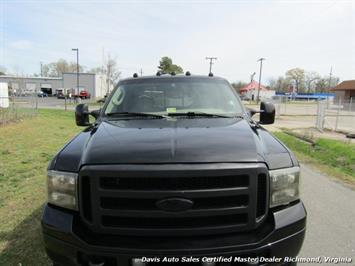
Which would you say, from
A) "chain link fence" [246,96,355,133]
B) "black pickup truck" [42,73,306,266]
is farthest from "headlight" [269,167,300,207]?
"chain link fence" [246,96,355,133]

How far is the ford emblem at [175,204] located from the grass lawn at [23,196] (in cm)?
184

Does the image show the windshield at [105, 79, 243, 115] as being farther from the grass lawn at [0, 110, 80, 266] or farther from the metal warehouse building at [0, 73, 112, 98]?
the metal warehouse building at [0, 73, 112, 98]

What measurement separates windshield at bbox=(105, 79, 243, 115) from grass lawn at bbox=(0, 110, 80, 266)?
1735 mm

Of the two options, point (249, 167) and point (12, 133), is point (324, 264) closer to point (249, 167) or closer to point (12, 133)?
point (249, 167)

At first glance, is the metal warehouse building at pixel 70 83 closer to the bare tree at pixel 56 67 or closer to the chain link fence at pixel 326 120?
the bare tree at pixel 56 67

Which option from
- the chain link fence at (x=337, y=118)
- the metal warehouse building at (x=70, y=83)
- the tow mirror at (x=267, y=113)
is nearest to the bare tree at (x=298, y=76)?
the metal warehouse building at (x=70, y=83)

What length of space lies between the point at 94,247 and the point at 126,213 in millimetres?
304

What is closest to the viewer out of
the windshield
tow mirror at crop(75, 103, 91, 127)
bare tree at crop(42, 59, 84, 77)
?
the windshield

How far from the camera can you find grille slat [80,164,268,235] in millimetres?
2215

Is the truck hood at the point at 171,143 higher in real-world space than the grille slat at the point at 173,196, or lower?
higher

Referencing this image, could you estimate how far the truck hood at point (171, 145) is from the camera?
232 centimetres

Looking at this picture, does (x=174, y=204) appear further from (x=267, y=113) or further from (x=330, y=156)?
(x=330, y=156)

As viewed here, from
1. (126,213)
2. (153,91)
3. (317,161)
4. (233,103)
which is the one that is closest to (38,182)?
(153,91)

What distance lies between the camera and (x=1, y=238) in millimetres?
3877
